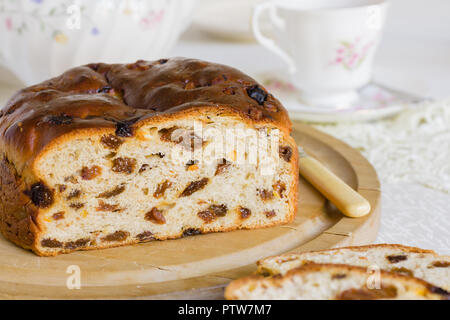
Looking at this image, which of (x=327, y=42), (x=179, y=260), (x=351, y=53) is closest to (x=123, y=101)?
(x=179, y=260)

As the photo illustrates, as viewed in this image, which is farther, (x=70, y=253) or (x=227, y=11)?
(x=227, y=11)

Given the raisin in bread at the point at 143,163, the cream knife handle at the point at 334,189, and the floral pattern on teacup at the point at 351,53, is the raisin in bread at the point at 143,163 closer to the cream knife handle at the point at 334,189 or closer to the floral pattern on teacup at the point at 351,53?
the cream knife handle at the point at 334,189

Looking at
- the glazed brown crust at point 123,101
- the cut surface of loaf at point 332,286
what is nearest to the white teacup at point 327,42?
the glazed brown crust at point 123,101

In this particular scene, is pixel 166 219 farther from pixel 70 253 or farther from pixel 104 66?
pixel 104 66

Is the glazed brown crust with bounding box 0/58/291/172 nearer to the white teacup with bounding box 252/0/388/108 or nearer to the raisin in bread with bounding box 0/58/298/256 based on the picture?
the raisin in bread with bounding box 0/58/298/256

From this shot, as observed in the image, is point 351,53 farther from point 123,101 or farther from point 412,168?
point 123,101

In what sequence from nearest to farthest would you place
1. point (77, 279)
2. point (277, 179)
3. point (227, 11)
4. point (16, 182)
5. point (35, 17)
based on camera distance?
point (77, 279), point (16, 182), point (277, 179), point (35, 17), point (227, 11)

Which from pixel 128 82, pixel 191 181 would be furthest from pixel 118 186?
pixel 128 82
